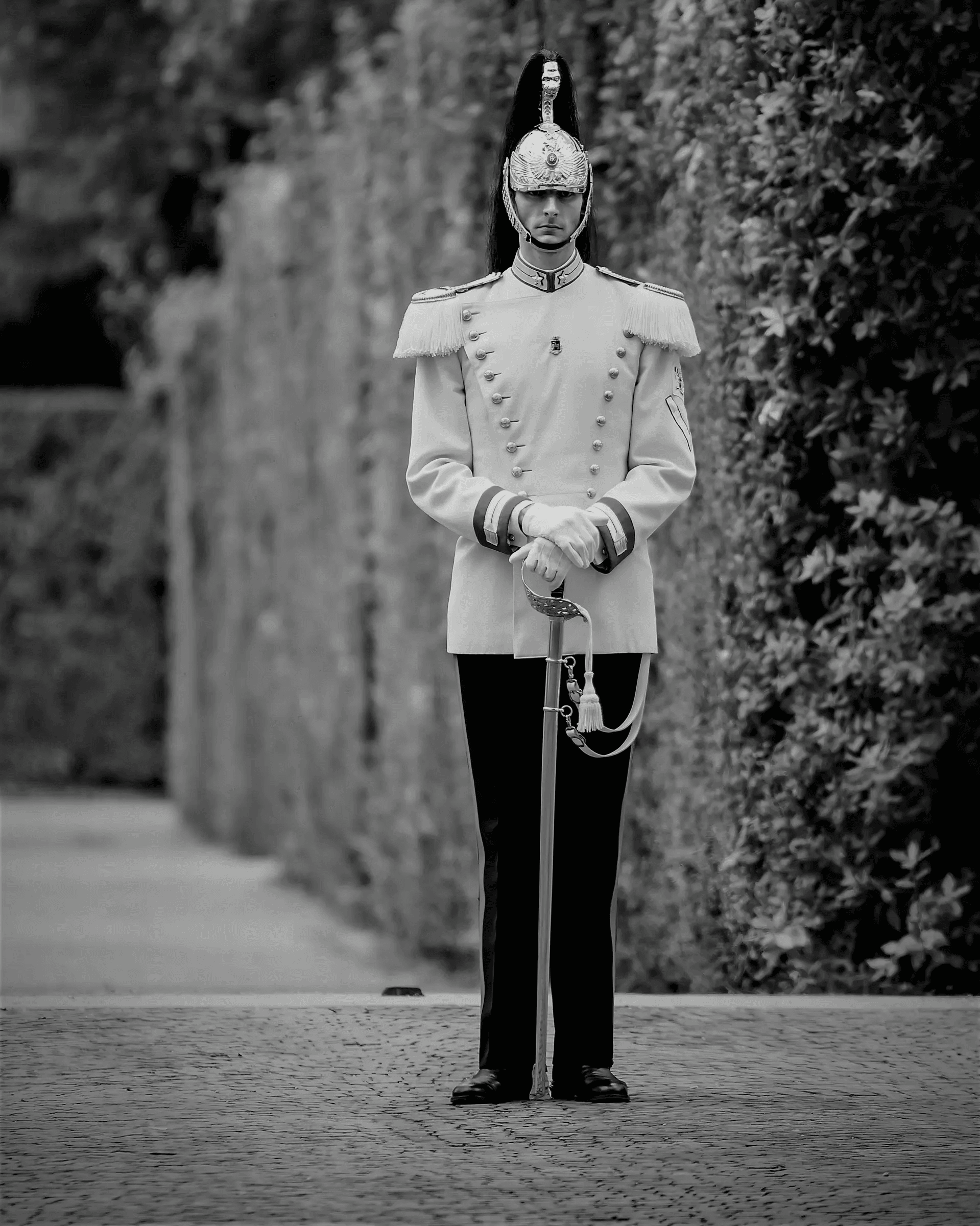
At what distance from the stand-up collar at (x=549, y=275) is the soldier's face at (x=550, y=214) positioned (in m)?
0.07

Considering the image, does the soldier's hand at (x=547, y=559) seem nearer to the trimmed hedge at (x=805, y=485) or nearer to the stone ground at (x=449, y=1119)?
the stone ground at (x=449, y=1119)

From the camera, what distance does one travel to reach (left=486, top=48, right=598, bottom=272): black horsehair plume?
5.14m

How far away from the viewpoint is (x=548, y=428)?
4965mm

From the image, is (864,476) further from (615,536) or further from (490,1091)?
(490,1091)

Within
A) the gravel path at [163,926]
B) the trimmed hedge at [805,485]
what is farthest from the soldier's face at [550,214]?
the gravel path at [163,926]

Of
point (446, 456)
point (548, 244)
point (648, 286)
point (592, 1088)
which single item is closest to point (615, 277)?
point (648, 286)

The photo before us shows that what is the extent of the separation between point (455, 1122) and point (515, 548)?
1099mm

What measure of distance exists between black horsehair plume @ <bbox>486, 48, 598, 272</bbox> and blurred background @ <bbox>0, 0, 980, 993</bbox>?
1193mm

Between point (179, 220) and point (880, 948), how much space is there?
59.7 feet

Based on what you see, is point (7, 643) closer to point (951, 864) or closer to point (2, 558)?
point (2, 558)

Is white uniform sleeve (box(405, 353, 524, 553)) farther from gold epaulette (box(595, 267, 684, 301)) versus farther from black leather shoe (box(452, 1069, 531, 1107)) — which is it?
black leather shoe (box(452, 1069, 531, 1107))

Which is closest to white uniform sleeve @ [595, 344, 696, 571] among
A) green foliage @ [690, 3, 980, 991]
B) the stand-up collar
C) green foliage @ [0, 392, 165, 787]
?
the stand-up collar

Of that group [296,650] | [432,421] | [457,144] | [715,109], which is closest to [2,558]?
[296,650]

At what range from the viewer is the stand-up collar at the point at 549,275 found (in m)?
5.05
